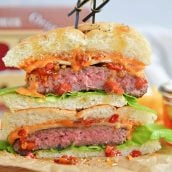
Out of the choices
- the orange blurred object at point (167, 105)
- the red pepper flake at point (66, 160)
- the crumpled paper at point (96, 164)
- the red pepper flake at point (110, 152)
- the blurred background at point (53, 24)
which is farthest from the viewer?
the blurred background at point (53, 24)

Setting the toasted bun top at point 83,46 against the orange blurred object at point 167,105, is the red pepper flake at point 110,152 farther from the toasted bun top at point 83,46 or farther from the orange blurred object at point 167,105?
the orange blurred object at point 167,105

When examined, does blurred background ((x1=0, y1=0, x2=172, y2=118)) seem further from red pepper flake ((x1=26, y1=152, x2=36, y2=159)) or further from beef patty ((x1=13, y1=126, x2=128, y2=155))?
red pepper flake ((x1=26, y1=152, x2=36, y2=159))

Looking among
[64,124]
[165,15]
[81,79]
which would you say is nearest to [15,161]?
[64,124]

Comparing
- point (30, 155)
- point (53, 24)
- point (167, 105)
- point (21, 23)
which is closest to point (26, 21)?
point (21, 23)

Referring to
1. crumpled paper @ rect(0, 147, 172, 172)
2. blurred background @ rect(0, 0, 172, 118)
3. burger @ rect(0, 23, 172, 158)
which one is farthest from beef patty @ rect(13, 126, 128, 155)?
blurred background @ rect(0, 0, 172, 118)

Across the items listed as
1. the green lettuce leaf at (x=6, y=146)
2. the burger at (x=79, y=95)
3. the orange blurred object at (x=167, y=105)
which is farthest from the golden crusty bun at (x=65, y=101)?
the orange blurred object at (x=167, y=105)

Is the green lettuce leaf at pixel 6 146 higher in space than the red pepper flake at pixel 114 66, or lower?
lower
